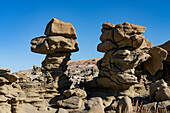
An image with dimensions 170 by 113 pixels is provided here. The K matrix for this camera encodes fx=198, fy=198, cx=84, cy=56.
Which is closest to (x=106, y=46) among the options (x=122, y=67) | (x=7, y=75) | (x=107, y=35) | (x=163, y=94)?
(x=107, y=35)

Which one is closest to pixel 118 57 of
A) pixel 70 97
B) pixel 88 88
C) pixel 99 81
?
pixel 99 81

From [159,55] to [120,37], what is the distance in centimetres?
254

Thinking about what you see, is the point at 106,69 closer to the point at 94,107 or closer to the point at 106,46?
the point at 106,46

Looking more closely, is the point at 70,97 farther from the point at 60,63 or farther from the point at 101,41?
the point at 101,41

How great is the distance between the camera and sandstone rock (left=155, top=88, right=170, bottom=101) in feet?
30.4

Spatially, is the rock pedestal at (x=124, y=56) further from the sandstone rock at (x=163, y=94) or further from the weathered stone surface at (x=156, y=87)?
the sandstone rock at (x=163, y=94)

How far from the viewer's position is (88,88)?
1267 cm

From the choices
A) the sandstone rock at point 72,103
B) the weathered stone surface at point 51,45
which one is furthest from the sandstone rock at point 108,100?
the weathered stone surface at point 51,45

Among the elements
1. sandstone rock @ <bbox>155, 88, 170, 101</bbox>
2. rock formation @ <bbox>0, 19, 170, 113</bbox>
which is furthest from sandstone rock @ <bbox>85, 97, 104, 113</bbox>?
sandstone rock @ <bbox>155, 88, 170, 101</bbox>

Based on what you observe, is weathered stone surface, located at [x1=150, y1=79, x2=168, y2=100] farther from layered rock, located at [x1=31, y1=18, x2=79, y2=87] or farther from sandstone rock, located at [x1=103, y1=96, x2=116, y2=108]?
layered rock, located at [x1=31, y1=18, x2=79, y2=87]

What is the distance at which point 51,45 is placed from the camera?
11719 mm

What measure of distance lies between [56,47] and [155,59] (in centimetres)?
596

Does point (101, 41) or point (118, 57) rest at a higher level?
point (101, 41)

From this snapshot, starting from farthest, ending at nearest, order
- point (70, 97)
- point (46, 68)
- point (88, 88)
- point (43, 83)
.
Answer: point (88, 88), point (46, 68), point (43, 83), point (70, 97)
